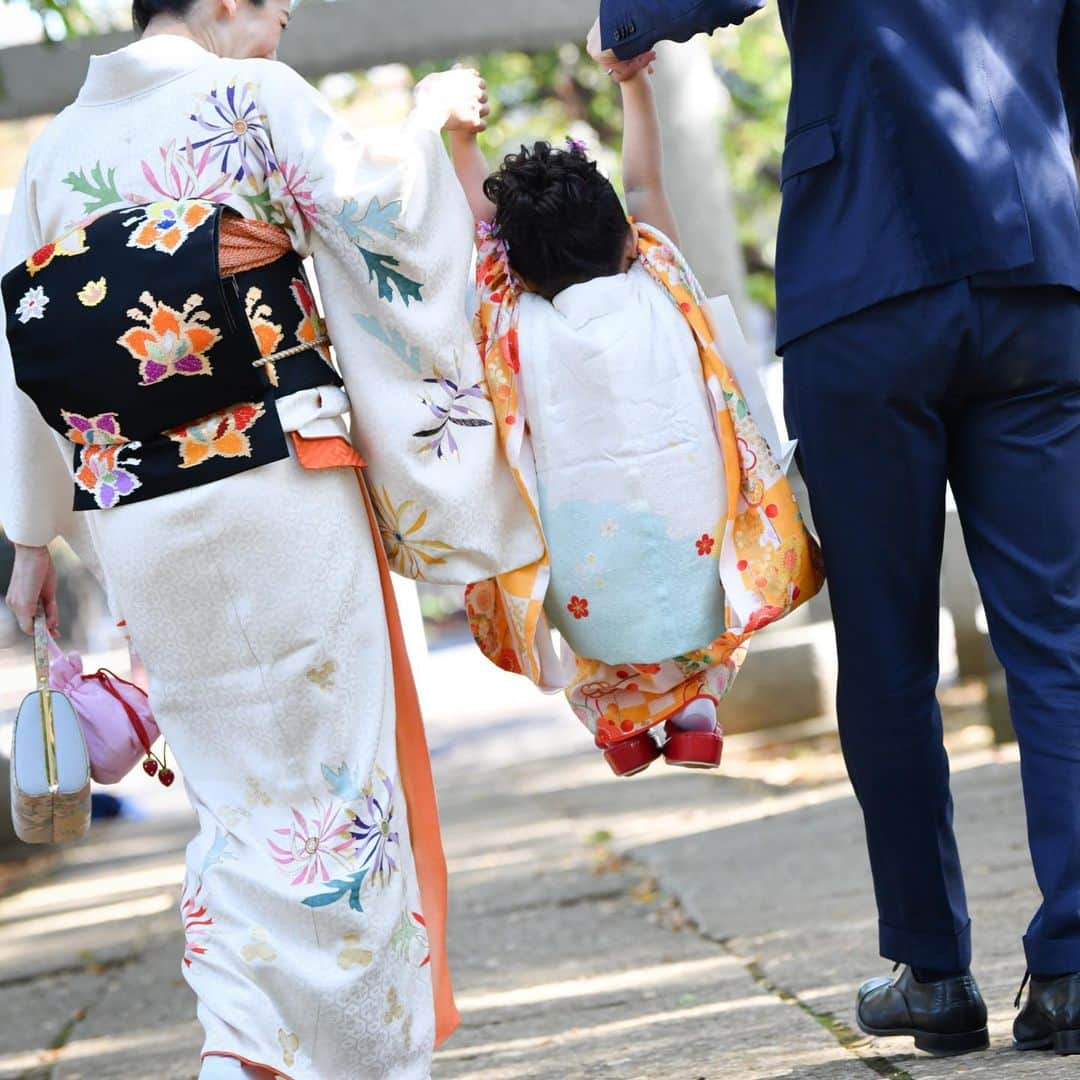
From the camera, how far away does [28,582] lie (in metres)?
2.59

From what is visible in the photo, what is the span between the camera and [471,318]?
2.57 meters

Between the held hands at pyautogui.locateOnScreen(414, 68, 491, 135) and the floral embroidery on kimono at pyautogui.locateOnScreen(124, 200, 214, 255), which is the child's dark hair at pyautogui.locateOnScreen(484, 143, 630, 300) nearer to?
the held hands at pyautogui.locateOnScreen(414, 68, 491, 135)

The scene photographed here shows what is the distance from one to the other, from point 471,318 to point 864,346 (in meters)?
0.60

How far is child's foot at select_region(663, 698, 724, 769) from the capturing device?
277 cm

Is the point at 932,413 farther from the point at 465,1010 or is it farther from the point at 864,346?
the point at 465,1010

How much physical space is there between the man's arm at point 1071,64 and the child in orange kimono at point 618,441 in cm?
62

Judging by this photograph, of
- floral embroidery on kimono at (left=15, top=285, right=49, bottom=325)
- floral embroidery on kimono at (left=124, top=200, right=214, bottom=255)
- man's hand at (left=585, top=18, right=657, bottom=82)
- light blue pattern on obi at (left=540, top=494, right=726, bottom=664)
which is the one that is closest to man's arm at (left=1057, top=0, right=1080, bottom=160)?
man's hand at (left=585, top=18, right=657, bottom=82)

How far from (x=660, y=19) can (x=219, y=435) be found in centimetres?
85

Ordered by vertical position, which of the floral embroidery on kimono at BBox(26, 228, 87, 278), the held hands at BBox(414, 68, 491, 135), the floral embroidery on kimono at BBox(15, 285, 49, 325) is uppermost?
the held hands at BBox(414, 68, 491, 135)

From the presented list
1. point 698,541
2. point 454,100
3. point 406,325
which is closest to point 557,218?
point 454,100

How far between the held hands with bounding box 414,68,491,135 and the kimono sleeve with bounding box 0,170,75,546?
2.06 ft

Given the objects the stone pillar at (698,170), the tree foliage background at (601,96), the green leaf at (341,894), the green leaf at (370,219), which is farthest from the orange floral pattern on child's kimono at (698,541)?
the tree foliage background at (601,96)

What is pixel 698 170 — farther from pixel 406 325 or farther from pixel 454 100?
pixel 406 325

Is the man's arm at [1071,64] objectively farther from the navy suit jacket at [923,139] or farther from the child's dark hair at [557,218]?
the child's dark hair at [557,218]
